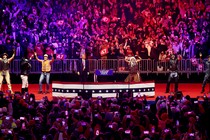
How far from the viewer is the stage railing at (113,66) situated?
30.2m

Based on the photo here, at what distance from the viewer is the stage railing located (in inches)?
1188

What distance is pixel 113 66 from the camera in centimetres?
3033

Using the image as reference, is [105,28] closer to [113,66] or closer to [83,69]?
[113,66]

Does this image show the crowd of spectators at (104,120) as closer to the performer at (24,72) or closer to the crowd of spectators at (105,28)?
the performer at (24,72)

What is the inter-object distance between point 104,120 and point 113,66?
14532mm

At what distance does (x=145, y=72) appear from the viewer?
30703 millimetres

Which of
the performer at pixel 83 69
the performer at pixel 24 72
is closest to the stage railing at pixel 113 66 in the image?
the performer at pixel 83 69

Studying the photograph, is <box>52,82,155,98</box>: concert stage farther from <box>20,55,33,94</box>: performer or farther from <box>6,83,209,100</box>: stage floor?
<box>20,55,33,94</box>: performer

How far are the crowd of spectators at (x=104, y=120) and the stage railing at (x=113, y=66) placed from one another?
34.5 ft

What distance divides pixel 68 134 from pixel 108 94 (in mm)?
10204

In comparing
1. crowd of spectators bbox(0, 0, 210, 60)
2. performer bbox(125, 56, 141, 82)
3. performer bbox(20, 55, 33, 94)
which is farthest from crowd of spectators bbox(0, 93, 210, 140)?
crowd of spectators bbox(0, 0, 210, 60)

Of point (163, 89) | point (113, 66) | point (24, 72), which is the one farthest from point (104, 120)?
point (113, 66)

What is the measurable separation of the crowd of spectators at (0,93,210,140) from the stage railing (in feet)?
34.5

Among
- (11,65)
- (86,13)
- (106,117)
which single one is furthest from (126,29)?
(106,117)
